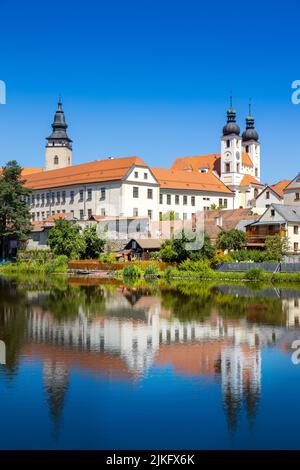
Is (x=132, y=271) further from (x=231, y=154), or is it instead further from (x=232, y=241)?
(x=231, y=154)

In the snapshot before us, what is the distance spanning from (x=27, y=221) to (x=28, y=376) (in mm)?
49244

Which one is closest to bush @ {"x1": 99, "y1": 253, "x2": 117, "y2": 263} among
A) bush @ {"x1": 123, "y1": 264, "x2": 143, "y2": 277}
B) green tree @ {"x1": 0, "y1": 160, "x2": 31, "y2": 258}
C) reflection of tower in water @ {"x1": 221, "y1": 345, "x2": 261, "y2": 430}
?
bush @ {"x1": 123, "y1": 264, "x2": 143, "y2": 277}

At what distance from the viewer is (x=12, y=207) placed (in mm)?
61312

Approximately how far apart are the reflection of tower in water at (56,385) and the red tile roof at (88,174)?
5269 centimetres

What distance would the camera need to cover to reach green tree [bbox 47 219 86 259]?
5641 cm

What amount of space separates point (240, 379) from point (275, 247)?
3413cm

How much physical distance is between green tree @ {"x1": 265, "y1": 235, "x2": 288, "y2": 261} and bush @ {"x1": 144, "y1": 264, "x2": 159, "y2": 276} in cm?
827

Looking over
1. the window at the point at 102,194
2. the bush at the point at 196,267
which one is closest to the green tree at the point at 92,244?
the bush at the point at 196,267

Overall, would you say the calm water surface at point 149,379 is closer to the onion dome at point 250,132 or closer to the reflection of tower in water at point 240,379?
the reflection of tower in water at point 240,379

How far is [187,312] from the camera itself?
25516mm

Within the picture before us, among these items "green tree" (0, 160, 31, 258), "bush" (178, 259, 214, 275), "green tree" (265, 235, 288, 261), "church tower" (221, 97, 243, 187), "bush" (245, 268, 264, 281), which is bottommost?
"bush" (245, 268, 264, 281)

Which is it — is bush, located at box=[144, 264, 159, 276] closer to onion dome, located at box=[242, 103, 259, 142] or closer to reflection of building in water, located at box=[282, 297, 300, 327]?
reflection of building in water, located at box=[282, 297, 300, 327]
